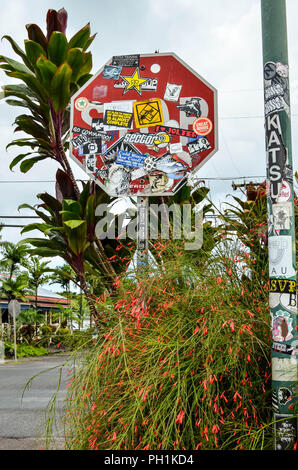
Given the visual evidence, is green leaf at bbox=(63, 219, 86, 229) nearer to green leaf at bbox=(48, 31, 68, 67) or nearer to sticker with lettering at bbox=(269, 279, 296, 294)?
green leaf at bbox=(48, 31, 68, 67)

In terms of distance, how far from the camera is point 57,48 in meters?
5.37

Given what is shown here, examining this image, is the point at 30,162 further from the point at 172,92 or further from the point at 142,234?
the point at 142,234

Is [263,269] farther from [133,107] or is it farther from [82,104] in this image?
[82,104]

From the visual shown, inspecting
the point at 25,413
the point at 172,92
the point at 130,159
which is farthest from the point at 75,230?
the point at 25,413

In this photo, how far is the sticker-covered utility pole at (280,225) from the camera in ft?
7.86

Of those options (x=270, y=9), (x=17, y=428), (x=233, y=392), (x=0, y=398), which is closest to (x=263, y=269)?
(x=233, y=392)

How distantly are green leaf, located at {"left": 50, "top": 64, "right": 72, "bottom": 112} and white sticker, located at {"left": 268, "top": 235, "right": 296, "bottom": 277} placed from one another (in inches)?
129

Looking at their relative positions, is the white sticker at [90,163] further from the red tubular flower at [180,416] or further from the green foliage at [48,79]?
the red tubular flower at [180,416]

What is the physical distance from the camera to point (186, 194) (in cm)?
523

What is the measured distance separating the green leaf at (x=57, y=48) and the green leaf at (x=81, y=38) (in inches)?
12.2

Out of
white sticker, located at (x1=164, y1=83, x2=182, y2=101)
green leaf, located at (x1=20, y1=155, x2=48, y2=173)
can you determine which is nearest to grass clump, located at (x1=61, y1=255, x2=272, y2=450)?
white sticker, located at (x1=164, y1=83, x2=182, y2=101)

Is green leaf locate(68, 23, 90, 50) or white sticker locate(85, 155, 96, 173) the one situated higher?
green leaf locate(68, 23, 90, 50)

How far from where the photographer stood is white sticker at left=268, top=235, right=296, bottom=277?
2.60m

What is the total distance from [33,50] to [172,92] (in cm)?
203
